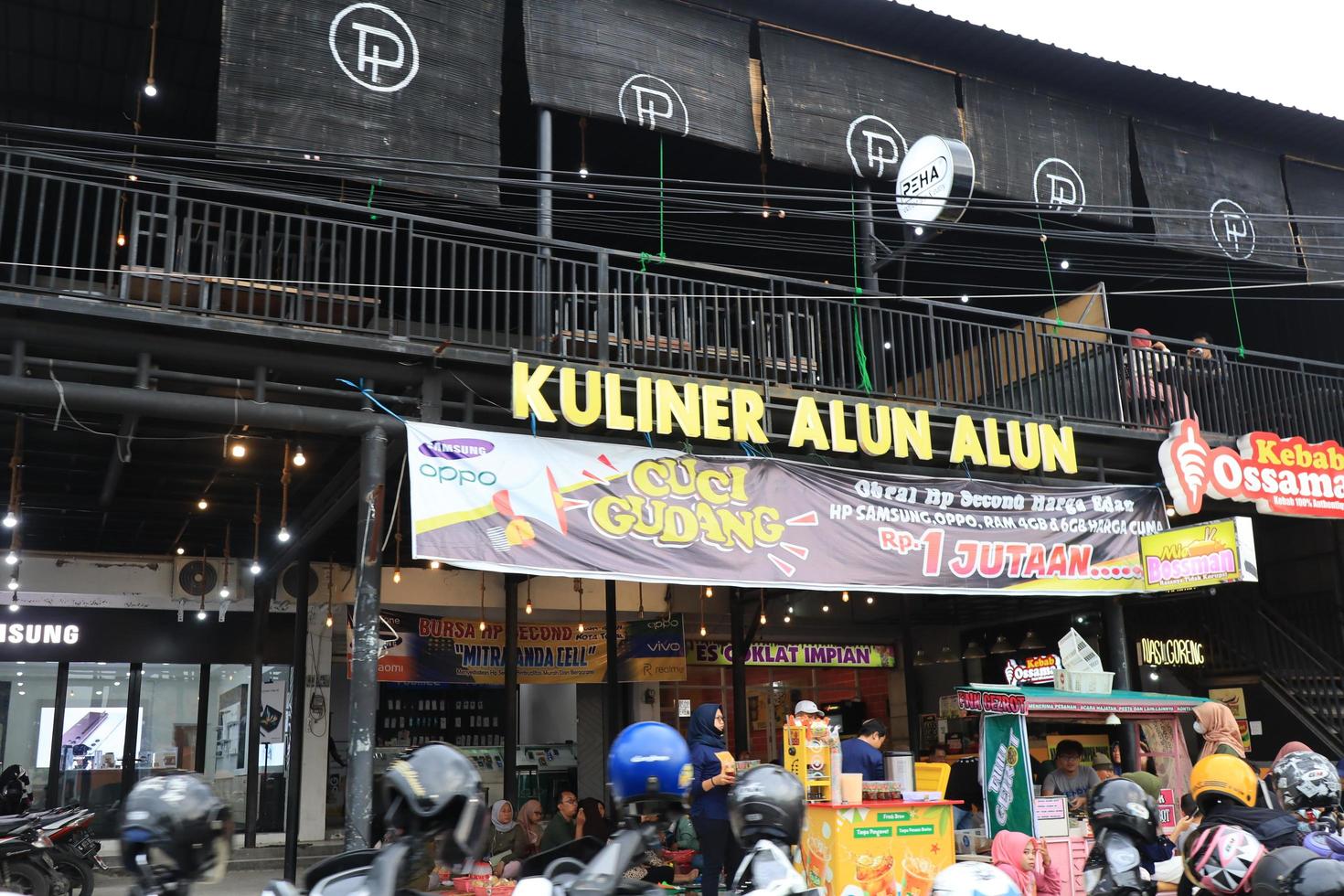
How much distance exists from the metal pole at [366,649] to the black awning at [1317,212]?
1466 cm

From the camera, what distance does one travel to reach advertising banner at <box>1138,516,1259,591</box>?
475 inches

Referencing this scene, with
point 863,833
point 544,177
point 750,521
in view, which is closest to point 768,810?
point 863,833

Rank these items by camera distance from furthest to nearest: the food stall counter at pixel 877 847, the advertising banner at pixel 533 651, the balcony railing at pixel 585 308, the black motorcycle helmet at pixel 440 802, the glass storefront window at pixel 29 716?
the advertising banner at pixel 533 651 → the glass storefront window at pixel 29 716 → the balcony railing at pixel 585 308 → the food stall counter at pixel 877 847 → the black motorcycle helmet at pixel 440 802

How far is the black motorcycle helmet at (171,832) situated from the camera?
13.3 ft

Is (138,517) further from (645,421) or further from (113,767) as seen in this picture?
(645,421)

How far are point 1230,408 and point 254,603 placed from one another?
→ 13845 millimetres

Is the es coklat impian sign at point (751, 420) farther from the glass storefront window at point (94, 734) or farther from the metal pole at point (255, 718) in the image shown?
the glass storefront window at point (94, 734)

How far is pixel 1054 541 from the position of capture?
493 inches

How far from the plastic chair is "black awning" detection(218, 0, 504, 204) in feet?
23.1

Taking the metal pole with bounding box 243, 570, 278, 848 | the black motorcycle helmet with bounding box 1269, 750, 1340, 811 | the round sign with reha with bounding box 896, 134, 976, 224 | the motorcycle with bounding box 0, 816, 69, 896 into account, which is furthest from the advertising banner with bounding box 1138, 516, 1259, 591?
the motorcycle with bounding box 0, 816, 69, 896

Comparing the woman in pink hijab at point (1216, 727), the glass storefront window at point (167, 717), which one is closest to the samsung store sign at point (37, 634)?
the glass storefront window at point (167, 717)

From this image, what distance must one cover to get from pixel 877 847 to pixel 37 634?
12.4 m

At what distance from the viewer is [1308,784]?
570 cm

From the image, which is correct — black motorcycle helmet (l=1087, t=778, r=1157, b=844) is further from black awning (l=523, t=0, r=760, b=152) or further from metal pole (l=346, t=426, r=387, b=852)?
black awning (l=523, t=0, r=760, b=152)
